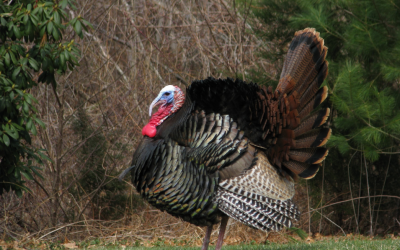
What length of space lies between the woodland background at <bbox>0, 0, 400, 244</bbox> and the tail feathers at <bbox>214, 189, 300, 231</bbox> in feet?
6.59

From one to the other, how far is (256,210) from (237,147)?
59 cm

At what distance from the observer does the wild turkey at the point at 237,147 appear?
397 centimetres

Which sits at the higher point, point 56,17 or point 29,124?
point 56,17

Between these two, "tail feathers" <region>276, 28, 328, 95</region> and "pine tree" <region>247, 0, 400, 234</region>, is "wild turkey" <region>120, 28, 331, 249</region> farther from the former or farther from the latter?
"pine tree" <region>247, 0, 400, 234</region>

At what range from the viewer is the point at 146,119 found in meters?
→ 8.01

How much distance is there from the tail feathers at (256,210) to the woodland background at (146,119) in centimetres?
201

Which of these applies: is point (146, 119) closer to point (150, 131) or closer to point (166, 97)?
point (166, 97)

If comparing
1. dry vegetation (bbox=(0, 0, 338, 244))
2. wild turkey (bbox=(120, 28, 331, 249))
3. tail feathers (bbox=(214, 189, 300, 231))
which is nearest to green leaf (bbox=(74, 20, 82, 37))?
wild turkey (bbox=(120, 28, 331, 249))

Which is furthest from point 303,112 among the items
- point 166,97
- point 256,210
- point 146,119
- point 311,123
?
point 146,119

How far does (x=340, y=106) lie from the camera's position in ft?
18.4

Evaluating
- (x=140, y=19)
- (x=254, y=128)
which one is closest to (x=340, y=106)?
(x=254, y=128)

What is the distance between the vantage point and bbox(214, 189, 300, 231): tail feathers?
13.0 feet

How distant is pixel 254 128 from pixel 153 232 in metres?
3.32

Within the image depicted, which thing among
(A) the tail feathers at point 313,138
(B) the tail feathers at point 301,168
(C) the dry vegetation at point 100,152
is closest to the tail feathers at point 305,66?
(A) the tail feathers at point 313,138
